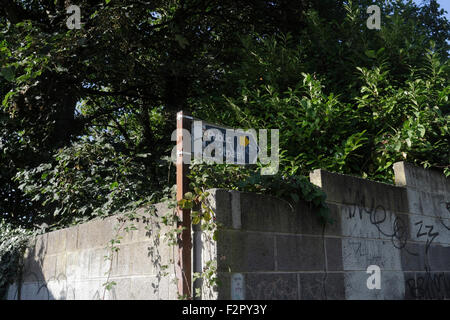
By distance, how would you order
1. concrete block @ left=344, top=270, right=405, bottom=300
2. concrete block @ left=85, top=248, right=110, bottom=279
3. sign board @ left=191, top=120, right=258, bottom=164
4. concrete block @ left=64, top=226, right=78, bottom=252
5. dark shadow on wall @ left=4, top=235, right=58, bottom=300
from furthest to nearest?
1. dark shadow on wall @ left=4, top=235, right=58, bottom=300
2. concrete block @ left=64, top=226, right=78, bottom=252
3. concrete block @ left=85, top=248, right=110, bottom=279
4. concrete block @ left=344, top=270, right=405, bottom=300
5. sign board @ left=191, top=120, right=258, bottom=164

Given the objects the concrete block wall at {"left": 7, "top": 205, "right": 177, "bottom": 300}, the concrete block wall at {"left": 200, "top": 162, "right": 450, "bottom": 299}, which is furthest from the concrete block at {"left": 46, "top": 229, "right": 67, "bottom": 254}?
the concrete block wall at {"left": 200, "top": 162, "right": 450, "bottom": 299}

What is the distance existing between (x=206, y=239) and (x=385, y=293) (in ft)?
7.01

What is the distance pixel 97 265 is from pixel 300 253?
6.79 ft

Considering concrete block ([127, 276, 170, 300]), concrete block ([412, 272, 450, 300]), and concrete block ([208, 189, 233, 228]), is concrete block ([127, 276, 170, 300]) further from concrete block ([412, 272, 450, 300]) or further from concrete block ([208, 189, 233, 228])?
concrete block ([412, 272, 450, 300])

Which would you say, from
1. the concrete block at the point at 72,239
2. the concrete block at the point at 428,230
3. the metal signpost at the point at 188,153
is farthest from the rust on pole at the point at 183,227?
the concrete block at the point at 428,230

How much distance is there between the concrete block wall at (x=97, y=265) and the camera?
3.89 m

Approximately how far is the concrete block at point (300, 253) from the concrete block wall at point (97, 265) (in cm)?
93

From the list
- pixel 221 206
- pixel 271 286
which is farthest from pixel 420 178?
pixel 221 206

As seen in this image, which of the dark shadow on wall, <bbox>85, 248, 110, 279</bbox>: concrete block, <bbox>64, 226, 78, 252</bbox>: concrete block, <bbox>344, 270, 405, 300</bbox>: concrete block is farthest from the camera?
the dark shadow on wall

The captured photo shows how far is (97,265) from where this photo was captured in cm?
454

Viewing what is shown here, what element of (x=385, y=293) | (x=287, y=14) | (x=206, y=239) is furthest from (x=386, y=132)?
(x=287, y=14)

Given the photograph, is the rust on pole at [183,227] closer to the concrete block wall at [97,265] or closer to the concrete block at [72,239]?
the concrete block wall at [97,265]

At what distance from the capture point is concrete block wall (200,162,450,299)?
11.7 ft

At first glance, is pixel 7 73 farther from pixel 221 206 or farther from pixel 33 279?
pixel 221 206
